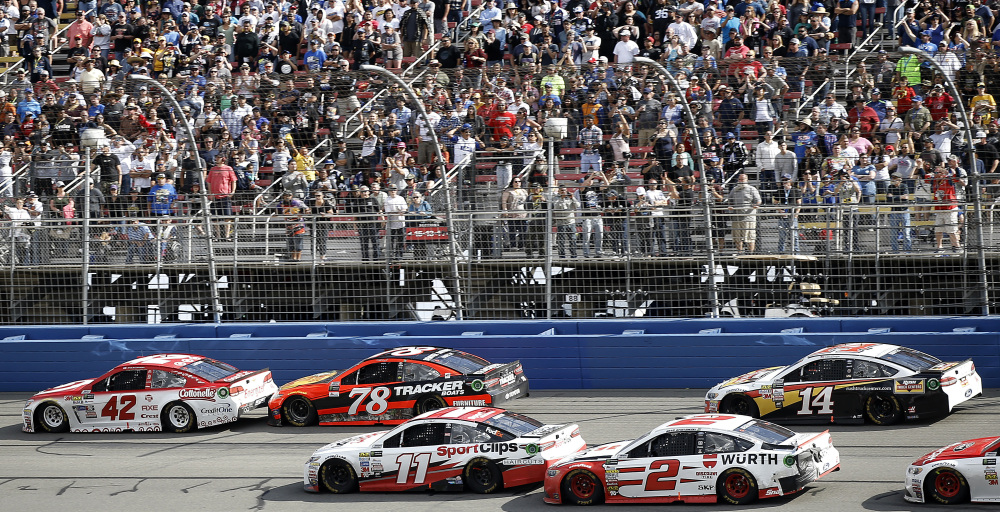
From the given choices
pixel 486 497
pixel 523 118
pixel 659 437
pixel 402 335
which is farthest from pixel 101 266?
pixel 659 437

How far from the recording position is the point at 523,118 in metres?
18.1

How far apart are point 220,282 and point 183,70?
10.5 m

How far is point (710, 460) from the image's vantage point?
36.9ft

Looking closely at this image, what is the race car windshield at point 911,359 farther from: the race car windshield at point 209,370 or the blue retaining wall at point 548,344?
the race car windshield at point 209,370

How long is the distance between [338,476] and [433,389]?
2.89 m

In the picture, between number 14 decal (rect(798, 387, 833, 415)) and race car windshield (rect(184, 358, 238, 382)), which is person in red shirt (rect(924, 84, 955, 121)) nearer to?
number 14 decal (rect(798, 387, 833, 415))

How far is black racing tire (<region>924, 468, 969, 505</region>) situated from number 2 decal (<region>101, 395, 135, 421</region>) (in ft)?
34.6

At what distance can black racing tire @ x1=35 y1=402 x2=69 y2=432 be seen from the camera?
17109 millimetres

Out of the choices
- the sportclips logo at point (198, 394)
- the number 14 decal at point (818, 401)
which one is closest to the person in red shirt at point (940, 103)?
the number 14 decal at point (818, 401)

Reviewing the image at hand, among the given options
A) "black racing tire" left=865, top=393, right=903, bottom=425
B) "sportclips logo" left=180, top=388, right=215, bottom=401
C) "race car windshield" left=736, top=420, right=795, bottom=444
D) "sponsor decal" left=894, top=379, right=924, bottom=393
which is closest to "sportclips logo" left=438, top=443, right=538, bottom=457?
"race car windshield" left=736, top=420, right=795, bottom=444

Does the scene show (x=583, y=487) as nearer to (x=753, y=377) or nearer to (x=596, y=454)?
(x=596, y=454)

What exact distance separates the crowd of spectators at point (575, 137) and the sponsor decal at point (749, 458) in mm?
5861

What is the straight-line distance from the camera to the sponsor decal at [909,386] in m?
14.0

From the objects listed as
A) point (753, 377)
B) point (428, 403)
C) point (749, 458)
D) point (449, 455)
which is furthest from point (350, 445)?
point (753, 377)
